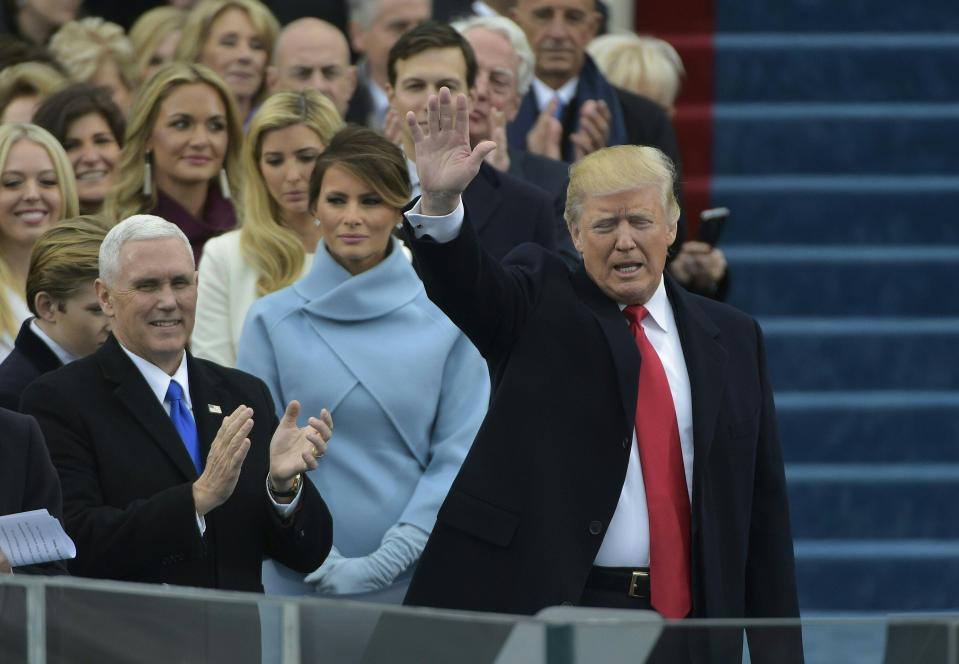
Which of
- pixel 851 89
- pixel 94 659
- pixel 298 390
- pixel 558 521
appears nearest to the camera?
pixel 94 659

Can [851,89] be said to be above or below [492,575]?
above

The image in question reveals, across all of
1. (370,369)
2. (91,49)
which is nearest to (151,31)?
(91,49)

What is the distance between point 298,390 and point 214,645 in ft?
6.16

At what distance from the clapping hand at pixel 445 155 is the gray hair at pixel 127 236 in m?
0.73

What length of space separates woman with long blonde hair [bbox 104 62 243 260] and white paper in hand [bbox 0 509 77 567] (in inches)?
92.5

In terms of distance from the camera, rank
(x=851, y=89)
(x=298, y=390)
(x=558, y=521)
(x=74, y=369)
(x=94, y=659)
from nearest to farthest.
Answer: (x=94, y=659) → (x=558, y=521) → (x=74, y=369) → (x=298, y=390) → (x=851, y=89)

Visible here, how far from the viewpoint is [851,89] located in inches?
368

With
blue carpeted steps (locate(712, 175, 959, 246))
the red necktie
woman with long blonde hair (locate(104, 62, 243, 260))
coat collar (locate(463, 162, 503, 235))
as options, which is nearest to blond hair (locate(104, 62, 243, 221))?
woman with long blonde hair (locate(104, 62, 243, 260))

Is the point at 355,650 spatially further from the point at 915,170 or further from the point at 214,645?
the point at 915,170

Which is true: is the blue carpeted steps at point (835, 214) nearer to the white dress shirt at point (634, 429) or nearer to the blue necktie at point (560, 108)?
the blue necktie at point (560, 108)

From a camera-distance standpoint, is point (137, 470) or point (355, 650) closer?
point (355, 650)

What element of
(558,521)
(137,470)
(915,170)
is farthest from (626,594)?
(915,170)

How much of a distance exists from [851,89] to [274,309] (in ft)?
16.3

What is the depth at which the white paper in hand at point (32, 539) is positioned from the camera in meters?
3.62
